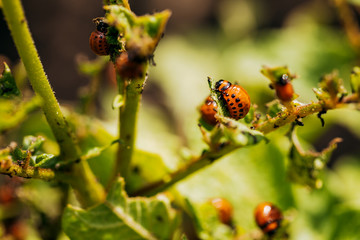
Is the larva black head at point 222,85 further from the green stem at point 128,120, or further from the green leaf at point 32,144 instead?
the green leaf at point 32,144

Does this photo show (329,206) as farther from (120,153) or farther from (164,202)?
(120,153)

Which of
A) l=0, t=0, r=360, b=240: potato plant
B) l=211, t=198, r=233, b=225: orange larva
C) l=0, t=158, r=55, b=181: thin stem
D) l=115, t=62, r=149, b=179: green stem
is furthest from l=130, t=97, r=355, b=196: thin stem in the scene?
l=0, t=158, r=55, b=181: thin stem

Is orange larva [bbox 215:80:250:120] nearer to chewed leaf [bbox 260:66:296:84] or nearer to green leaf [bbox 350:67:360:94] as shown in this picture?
chewed leaf [bbox 260:66:296:84]

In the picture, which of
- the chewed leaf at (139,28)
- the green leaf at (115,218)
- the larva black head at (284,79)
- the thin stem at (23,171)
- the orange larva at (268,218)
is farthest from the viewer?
the orange larva at (268,218)

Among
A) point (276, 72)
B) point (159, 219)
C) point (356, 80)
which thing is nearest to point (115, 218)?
point (159, 219)

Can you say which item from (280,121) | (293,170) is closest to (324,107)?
(280,121)

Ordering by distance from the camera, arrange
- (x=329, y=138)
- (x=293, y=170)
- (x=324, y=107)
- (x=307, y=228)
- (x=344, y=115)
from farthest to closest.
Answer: (x=329, y=138)
(x=344, y=115)
(x=307, y=228)
(x=293, y=170)
(x=324, y=107)

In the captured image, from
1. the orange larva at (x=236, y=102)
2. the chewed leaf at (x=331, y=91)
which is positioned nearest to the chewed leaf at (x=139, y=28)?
the orange larva at (x=236, y=102)
